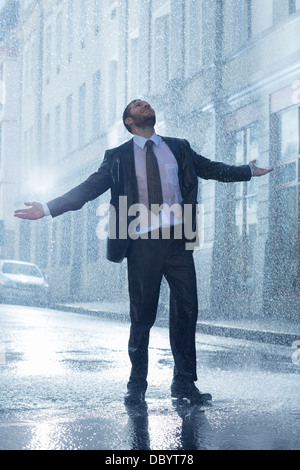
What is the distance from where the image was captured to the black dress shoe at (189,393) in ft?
16.6

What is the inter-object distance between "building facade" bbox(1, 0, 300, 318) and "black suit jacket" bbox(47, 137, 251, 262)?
A: 10810mm

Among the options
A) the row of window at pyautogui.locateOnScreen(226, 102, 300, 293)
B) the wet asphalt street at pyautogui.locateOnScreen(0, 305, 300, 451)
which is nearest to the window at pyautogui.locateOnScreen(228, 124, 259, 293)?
the row of window at pyautogui.locateOnScreen(226, 102, 300, 293)

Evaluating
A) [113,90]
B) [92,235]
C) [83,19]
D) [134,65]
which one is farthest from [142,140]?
[83,19]

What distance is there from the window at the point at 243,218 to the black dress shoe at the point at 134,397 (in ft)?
43.7

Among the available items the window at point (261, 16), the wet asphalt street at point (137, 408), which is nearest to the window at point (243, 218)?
the window at point (261, 16)

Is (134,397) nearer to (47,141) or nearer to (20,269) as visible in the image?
(20,269)

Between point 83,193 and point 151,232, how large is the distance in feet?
1.55

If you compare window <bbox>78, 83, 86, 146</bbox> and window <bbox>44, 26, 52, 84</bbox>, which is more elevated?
window <bbox>44, 26, 52, 84</bbox>

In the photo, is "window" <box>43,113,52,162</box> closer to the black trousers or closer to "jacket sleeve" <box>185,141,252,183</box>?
"jacket sleeve" <box>185,141,252,183</box>

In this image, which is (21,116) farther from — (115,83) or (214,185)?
(214,185)

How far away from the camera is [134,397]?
5.04 meters

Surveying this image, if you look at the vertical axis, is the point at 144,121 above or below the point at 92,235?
below

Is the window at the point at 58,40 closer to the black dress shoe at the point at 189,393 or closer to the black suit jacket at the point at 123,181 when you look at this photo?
the black suit jacket at the point at 123,181

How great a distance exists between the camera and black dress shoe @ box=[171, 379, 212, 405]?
5047mm
